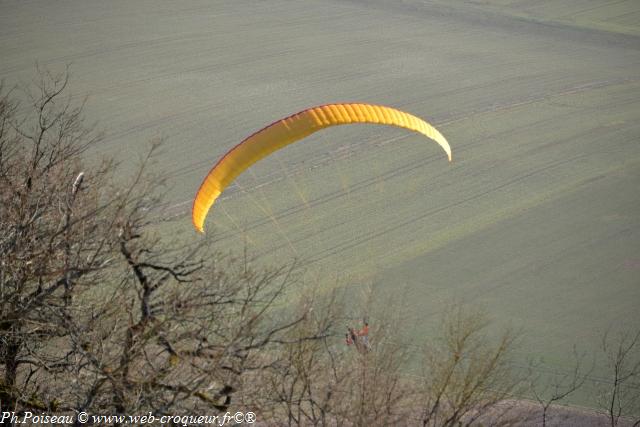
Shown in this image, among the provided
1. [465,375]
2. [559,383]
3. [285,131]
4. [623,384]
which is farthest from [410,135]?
[285,131]

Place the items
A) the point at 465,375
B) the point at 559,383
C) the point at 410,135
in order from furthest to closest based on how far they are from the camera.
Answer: the point at 410,135 → the point at 559,383 → the point at 465,375

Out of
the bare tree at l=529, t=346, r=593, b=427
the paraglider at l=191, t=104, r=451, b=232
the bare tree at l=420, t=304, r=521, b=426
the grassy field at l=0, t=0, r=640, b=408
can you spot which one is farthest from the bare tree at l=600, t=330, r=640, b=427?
the paraglider at l=191, t=104, r=451, b=232

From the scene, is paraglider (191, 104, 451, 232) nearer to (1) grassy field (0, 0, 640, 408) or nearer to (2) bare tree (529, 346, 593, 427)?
(1) grassy field (0, 0, 640, 408)

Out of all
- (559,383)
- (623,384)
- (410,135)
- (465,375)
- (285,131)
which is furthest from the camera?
(410,135)

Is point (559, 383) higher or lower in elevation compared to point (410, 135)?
lower

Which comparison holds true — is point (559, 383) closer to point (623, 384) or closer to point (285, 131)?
point (623, 384)

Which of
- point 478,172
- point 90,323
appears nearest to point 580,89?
point 478,172

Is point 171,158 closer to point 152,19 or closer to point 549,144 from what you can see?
point 549,144
